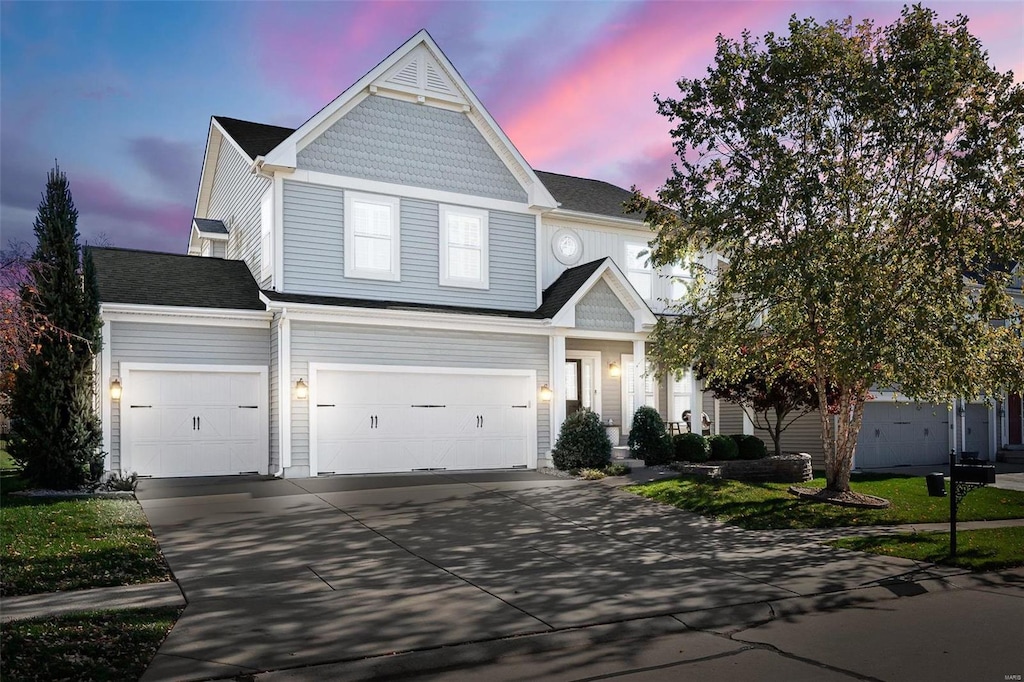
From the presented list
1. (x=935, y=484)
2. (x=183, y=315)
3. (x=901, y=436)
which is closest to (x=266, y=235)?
(x=183, y=315)

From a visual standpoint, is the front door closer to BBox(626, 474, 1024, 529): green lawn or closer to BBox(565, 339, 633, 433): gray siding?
BBox(565, 339, 633, 433): gray siding

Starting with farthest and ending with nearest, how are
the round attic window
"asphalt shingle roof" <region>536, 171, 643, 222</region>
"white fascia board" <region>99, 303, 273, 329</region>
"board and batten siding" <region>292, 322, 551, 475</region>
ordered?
"asphalt shingle roof" <region>536, 171, 643, 222</region>
the round attic window
"board and batten siding" <region>292, 322, 551, 475</region>
"white fascia board" <region>99, 303, 273, 329</region>

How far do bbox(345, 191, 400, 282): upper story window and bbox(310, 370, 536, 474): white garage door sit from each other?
2342 millimetres

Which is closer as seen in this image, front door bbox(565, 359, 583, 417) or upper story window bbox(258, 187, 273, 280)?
upper story window bbox(258, 187, 273, 280)

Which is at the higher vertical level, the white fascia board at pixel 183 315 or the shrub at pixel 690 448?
the white fascia board at pixel 183 315

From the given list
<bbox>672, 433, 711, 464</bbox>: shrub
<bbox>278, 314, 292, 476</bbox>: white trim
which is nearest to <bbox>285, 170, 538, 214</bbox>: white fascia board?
<bbox>278, 314, 292, 476</bbox>: white trim

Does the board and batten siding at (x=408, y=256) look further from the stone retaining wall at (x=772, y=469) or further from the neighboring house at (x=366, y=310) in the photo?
the stone retaining wall at (x=772, y=469)

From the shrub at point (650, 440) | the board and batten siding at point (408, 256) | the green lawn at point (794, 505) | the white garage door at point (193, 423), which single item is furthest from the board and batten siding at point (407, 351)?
the green lawn at point (794, 505)

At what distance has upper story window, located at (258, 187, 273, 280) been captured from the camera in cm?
1805

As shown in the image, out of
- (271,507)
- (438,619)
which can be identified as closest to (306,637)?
(438,619)

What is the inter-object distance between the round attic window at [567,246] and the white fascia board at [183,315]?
8.43 metres

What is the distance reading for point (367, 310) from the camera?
1769cm

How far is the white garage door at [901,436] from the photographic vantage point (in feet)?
85.9

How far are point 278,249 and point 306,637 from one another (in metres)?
12.1
